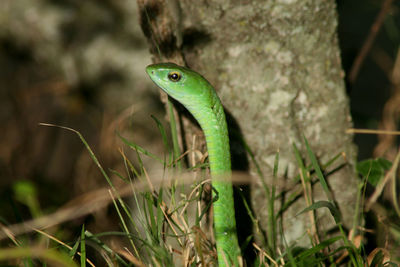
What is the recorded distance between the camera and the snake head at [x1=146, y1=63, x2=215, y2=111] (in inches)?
50.8

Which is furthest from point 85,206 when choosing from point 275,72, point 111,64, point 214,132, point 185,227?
point 111,64

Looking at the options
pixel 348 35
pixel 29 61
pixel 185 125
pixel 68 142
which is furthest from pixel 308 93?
pixel 68 142

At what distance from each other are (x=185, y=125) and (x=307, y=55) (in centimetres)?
55

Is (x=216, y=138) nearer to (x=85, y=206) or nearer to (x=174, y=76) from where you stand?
(x=174, y=76)

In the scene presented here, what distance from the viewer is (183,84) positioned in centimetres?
129

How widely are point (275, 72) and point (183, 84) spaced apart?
406 millimetres

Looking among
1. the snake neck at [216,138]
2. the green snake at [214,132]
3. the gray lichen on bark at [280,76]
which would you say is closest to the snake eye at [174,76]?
the green snake at [214,132]

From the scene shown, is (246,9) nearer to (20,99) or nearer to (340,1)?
(340,1)

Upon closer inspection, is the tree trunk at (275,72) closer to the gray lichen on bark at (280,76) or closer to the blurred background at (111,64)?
the gray lichen on bark at (280,76)

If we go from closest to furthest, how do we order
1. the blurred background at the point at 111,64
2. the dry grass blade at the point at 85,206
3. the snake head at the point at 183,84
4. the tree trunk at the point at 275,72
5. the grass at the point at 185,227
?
the dry grass blade at the point at 85,206
the grass at the point at 185,227
the snake head at the point at 183,84
the tree trunk at the point at 275,72
the blurred background at the point at 111,64

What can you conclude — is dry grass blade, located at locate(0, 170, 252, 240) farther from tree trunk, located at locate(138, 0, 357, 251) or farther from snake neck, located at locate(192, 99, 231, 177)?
tree trunk, located at locate(138, 0, 357, 251)

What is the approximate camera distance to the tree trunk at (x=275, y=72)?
1465mm

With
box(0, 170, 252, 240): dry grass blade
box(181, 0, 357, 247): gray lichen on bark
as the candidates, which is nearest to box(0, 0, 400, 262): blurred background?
box(181, 0, 357, 247): gray lichen on bark

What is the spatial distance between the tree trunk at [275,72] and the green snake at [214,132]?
0.67 feet
